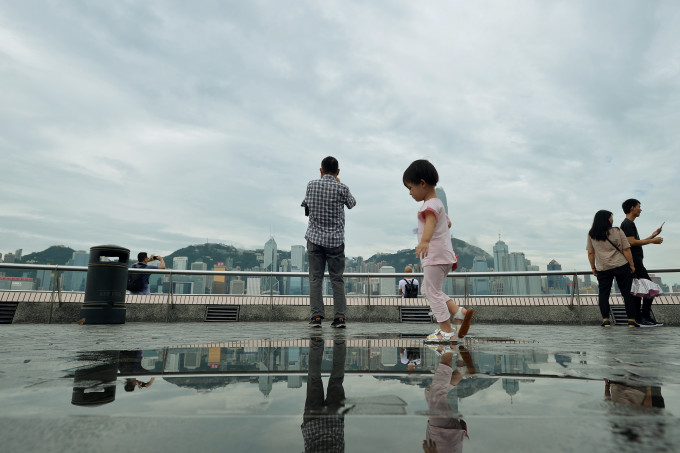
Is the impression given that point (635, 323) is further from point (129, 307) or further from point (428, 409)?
point (129, 307)

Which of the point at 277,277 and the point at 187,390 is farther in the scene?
the point at 277,277

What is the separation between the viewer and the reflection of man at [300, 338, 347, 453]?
2.75 ft

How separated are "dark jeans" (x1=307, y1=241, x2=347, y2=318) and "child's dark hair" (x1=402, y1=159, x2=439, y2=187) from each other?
2.02 m

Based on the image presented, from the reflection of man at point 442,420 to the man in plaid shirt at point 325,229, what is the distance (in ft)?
13.1

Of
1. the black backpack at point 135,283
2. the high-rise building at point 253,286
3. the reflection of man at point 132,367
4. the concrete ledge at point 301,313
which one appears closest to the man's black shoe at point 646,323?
the concrete ledge at point 301,313

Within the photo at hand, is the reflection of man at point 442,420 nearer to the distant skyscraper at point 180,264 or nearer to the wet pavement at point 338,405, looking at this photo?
the wet pavement at point 338,405

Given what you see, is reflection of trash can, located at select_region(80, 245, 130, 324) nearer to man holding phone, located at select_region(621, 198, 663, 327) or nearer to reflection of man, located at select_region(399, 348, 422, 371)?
reflection of man, located at select_region(399, 348, 422, 371)

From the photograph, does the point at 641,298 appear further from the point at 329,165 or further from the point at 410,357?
the point at 410,357

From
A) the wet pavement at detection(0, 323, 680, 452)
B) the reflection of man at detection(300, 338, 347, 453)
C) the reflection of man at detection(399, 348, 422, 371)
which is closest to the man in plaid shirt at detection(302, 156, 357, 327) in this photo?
the reflection of man at detection(399, 348, 422, 371)

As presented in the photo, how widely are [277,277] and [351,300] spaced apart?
5.66 ft

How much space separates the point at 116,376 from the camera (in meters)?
1.65

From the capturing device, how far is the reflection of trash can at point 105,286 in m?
6.44

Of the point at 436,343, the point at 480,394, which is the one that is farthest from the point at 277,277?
the point at 480,394

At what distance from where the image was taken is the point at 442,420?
0.99 meters
